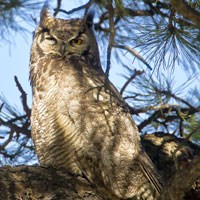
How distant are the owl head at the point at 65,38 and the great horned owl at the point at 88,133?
15cm

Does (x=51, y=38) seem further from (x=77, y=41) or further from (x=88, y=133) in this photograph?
(x=88, y=133)

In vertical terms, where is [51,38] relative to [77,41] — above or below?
above

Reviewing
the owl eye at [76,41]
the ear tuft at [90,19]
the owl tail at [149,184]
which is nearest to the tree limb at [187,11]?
the owl tail at [149,184]

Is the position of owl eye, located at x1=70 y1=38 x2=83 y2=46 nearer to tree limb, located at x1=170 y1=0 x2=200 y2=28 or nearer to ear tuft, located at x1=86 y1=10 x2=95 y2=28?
ear tuft, located at x1=86 y1=10 x2=95 y2=28

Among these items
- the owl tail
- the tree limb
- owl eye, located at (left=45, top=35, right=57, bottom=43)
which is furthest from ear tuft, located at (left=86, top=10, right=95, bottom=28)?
the tree limb

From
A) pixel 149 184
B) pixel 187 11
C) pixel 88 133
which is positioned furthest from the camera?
pixel 88 133

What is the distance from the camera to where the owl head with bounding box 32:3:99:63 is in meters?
3.57

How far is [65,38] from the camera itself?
141 inches

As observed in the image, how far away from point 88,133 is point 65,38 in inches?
32.8

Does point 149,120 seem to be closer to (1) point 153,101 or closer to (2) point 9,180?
(1) point 153,101

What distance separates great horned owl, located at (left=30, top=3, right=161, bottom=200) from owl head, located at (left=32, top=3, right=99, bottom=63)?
151 mm

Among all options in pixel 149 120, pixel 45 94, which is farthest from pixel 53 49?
pixel 149 120

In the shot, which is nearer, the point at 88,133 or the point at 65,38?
the point at 88,133

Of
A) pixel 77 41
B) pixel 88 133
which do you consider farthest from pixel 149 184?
pixel 77 41
